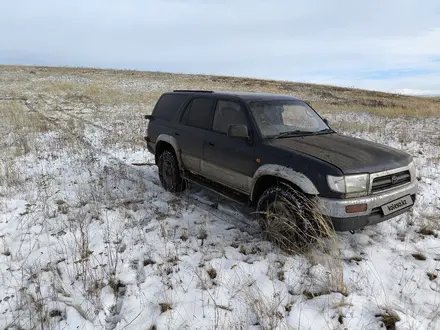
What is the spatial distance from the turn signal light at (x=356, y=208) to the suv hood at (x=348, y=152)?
0.37 m

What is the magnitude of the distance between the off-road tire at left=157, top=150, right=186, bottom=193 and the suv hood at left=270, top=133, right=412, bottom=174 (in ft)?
7.59

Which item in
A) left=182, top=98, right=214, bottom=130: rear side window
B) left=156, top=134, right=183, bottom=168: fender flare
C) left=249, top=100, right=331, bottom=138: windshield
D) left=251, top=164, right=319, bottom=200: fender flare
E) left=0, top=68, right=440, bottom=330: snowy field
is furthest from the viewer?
left=156, top=134, right=183, bottom=168: fender flare

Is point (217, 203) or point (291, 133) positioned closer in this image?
point (291, 133)

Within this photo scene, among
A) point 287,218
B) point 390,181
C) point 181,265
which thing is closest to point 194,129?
point 287,218

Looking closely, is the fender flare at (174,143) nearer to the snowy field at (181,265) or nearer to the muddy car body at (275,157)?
the muddy car body at (275,157)

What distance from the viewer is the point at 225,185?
5074 mm

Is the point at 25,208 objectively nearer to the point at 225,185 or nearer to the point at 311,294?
the point at 225,185

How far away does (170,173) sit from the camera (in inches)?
244

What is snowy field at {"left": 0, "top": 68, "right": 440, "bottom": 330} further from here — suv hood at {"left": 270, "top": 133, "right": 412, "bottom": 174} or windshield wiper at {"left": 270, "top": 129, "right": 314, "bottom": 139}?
windshield wiper at {"left": 270, "top": 129, "right": 314, "bottom": 139}

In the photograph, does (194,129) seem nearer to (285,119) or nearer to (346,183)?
(285,119)

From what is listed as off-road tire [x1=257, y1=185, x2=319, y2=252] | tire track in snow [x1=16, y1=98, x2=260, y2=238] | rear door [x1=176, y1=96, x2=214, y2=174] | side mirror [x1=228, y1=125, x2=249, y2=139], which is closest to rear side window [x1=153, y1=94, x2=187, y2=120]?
rear door [x1=176, y1=96, x2=214, y2=174]

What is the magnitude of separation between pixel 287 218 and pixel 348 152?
1106 mm

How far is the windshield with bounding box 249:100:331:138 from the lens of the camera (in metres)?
4.64

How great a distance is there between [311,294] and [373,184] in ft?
4.65
